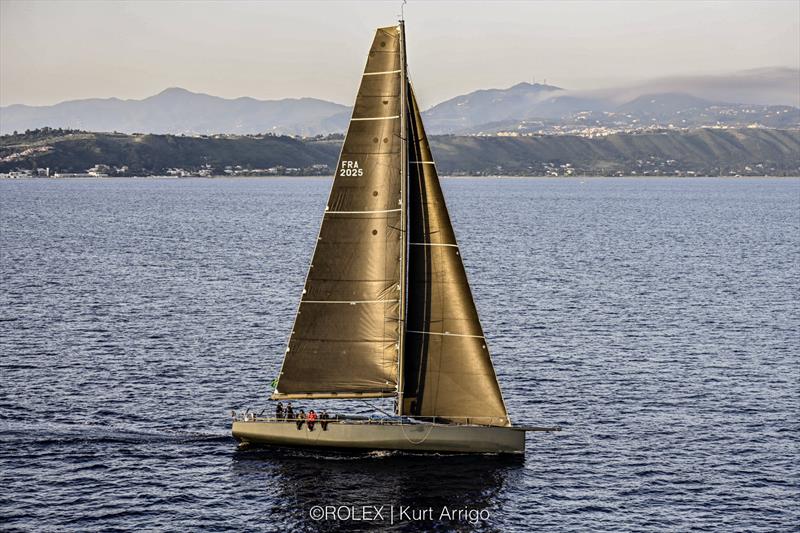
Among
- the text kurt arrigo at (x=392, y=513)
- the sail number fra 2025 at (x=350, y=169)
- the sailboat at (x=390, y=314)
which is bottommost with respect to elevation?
the text kurt arrigo at (x=392, y=513)

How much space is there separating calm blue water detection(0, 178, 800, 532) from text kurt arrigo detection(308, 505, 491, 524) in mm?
408

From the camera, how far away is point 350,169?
4778cm

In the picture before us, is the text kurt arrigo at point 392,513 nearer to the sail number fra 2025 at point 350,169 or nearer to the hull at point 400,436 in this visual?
the hull at point 400,436

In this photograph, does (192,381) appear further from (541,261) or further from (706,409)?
(541,261)

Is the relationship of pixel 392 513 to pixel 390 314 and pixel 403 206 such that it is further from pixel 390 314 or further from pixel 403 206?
pixel 403 206

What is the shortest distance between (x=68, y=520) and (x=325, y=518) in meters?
10.9

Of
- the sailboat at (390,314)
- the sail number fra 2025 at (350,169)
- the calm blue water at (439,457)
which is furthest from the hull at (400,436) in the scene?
the sail number fra 2025 at (350,169)

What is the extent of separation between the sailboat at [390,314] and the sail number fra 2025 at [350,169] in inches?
2.1

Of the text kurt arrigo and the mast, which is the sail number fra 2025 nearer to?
the mast

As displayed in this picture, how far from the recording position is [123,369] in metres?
68.4

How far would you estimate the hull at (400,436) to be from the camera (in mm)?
49188

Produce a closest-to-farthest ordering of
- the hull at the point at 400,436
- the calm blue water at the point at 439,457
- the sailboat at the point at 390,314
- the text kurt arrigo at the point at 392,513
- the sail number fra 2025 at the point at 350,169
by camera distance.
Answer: the text kurt arrigo at the point at 392,513 → the calm blue water at the point at 439,457 → the sailboat at the point at 390,314 → the sail number fra 2025 at the point at 350,169 → the hull at the point at 400,436

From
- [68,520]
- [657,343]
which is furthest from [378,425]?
[657,343]

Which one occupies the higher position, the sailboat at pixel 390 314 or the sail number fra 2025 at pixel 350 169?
the sail number fra 2025 at pixel 350 169
